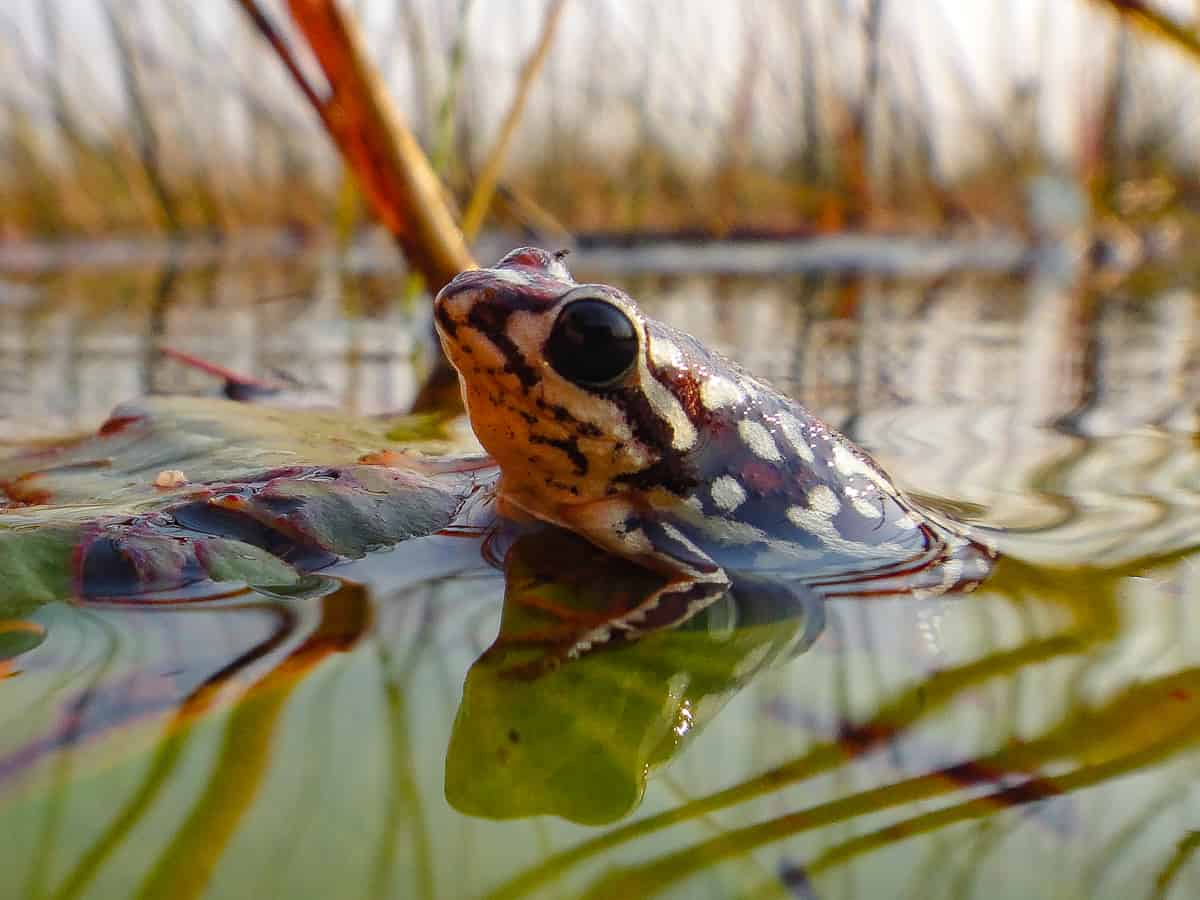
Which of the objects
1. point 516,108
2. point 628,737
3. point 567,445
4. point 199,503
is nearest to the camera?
point 628,737

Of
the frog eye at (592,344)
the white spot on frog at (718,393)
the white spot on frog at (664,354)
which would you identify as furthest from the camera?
the white spot on frog at (718,393)

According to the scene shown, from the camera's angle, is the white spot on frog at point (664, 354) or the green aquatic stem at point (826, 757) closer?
the green aquatic stem at point (826, 757)

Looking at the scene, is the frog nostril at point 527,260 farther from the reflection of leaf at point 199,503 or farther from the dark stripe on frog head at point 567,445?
the reflection of leaf at point 199,503

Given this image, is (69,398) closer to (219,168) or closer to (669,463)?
(669,463)

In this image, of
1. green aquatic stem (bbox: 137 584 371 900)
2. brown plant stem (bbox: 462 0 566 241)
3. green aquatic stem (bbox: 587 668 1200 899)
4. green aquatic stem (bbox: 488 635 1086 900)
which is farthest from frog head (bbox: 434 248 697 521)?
brown plant stem (bbox: 462 0 566 241)

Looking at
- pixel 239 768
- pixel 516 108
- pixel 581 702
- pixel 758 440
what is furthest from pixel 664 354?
pixel 516 108

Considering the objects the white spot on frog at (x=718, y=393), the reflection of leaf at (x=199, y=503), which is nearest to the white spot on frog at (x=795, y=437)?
the white spot on frog at (x=718, y=393)

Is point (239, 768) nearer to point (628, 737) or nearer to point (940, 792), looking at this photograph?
point (628, 737)

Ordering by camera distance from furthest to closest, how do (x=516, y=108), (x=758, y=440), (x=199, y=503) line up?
1. (x=516, y=108)
2. (x=758, y=440)
3. (x=199, y=503)
